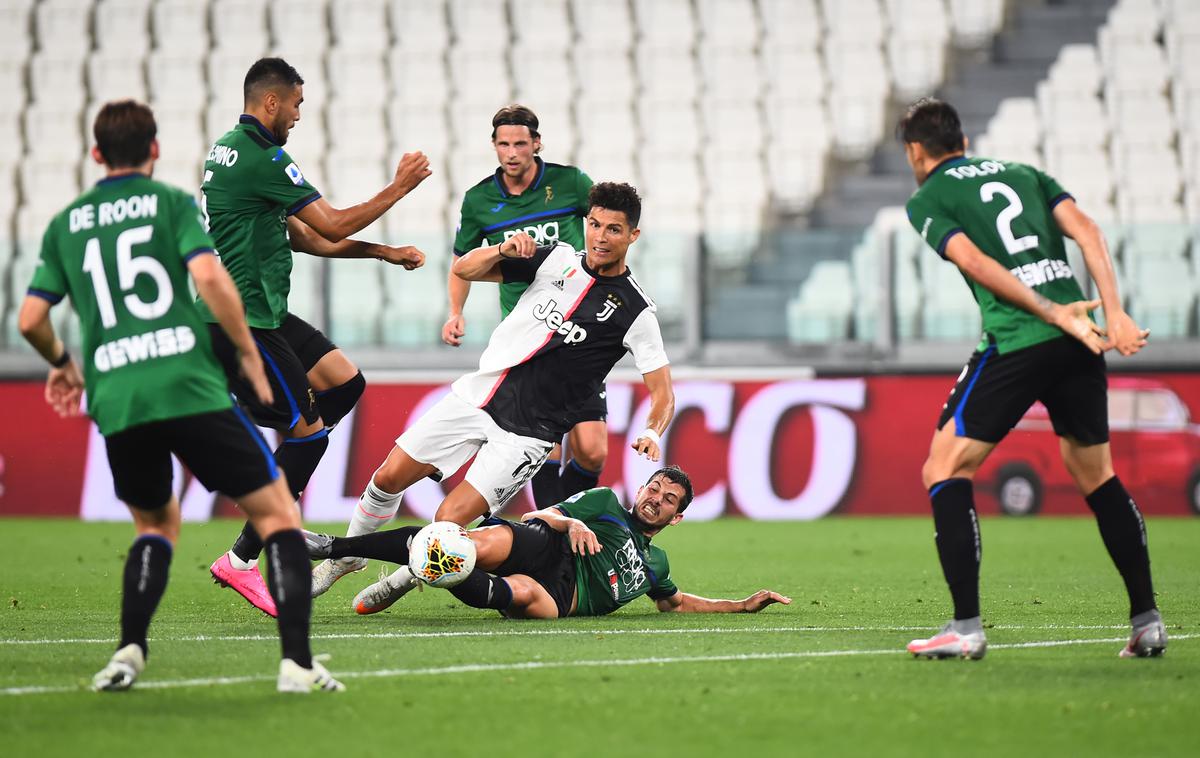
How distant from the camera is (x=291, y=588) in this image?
502 cm

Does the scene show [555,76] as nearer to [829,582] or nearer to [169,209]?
[829,582]

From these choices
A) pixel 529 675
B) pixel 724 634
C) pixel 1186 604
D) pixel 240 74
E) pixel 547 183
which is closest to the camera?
pixel 529 675

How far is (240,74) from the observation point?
21.6m

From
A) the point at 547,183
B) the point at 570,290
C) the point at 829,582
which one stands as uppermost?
the point at 547,183

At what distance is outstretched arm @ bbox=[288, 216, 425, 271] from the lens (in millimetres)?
8062

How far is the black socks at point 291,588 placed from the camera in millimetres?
4984

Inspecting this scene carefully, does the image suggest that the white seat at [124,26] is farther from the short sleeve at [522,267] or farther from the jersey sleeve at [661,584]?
the jersey sleeve at [661,584]

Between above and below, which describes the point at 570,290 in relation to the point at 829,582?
above

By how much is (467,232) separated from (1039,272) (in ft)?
13.5

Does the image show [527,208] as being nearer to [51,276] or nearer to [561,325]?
[561,325]

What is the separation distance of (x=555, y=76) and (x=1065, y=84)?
250 inches

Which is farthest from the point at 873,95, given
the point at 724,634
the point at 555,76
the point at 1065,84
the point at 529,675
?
the point at 529,675

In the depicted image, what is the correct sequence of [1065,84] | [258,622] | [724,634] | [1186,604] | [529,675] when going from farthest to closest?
1. [1065,84]
2. [1186,604]
3. [258,622]
4. [724,634]
5. [529,675]

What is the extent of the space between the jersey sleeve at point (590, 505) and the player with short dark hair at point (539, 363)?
0.28 metres
